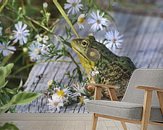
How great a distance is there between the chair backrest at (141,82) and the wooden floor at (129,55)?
0.41 m

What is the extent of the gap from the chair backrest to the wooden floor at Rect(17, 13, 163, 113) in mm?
408

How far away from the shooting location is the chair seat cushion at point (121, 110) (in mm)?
3482

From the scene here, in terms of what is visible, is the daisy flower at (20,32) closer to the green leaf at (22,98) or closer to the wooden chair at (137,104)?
the wooden chair at (137,104)

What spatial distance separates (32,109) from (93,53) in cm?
61

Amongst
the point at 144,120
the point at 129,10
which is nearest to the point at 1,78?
the point at 144,120

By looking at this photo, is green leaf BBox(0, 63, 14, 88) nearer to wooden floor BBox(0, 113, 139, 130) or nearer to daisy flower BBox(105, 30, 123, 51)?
wooden floor BBox(0, 113, 139, 130)

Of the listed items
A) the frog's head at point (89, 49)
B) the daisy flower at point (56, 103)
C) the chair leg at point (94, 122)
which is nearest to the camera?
the chair leg at point (94, 122)

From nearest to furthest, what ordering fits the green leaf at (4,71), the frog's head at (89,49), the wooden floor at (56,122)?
the green leaf at (4,71) < the wooden floor at (56,122) < the frog's head at (89,49)

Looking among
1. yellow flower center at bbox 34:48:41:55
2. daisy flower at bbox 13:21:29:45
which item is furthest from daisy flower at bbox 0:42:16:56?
yellow flower center at bbox 34:48:41:55

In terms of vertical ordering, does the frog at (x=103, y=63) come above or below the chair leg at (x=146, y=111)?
above

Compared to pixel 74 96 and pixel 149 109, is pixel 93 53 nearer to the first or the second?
pixel 74 96

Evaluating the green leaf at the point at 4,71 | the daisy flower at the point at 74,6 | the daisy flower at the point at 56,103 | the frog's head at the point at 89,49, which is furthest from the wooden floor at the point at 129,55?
the green leaf at the point at 4,71

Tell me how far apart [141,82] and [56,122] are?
0.67 metres

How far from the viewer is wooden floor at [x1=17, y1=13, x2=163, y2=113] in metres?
4.49
